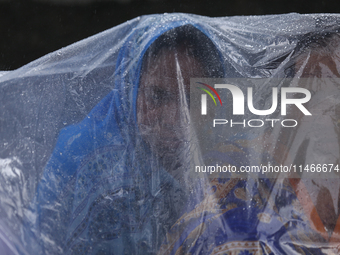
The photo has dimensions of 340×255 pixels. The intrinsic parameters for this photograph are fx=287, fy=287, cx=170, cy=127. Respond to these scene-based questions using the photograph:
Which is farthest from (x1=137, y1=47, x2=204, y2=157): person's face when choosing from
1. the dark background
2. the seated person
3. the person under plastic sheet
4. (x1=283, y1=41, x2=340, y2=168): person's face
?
the dark background

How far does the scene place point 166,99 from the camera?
704 mm

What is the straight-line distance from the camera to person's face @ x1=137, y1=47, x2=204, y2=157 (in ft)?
2.30

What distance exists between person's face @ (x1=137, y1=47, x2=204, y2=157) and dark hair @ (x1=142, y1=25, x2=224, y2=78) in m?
0.01

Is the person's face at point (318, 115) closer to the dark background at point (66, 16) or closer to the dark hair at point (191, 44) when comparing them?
the dark hair at point (191, 44)

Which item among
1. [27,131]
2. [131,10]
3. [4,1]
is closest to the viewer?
[27,131]

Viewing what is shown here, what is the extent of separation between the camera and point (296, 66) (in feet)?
2.29

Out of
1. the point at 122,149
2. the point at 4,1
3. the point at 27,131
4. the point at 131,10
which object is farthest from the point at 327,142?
the point at 4,1

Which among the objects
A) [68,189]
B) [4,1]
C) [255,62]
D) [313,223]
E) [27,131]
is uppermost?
[4,1]

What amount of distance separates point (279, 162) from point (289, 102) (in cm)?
15

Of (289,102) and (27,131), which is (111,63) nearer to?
(27,131)

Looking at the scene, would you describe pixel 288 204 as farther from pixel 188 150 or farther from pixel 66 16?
pixel 66 16

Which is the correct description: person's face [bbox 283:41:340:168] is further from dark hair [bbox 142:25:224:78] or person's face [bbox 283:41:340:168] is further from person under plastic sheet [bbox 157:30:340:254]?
dark hair [bbox 142:25:224:78]

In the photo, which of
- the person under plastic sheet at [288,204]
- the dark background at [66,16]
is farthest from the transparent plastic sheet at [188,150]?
the dark background at [66,16]

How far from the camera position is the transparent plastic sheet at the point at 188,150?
0.68 metres
